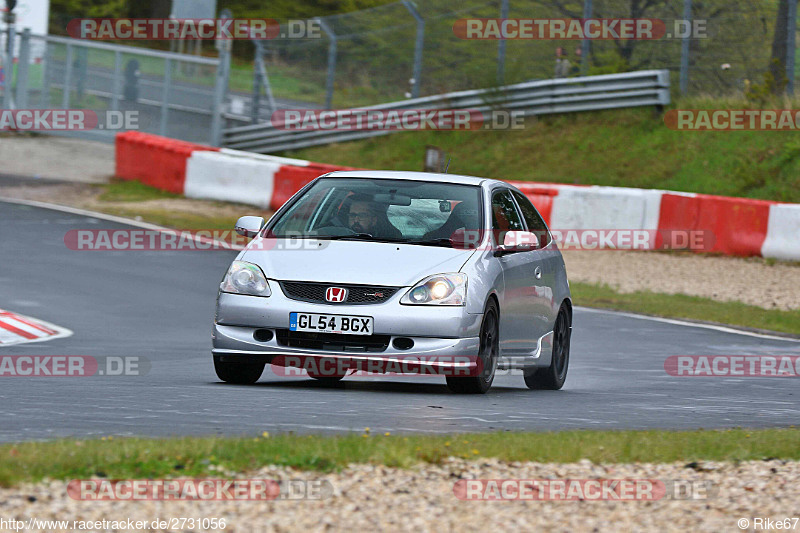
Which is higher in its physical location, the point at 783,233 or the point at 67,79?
the point at 67,79

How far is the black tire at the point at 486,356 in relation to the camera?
9000 mm

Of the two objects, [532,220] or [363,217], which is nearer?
[363,217]

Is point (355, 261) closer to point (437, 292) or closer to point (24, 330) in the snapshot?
point (437, 292)

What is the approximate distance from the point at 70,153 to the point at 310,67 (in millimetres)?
5859

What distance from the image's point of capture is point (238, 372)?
9320 mm

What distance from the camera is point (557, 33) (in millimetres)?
27641

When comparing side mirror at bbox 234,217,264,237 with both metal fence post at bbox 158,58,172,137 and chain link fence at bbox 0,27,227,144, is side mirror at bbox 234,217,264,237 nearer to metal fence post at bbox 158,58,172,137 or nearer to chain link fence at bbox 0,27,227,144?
chain link fence at bbox 0,27,227,144

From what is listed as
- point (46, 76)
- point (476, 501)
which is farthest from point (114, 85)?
point (476, 501)

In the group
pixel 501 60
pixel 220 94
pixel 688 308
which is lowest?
pixel 688 308

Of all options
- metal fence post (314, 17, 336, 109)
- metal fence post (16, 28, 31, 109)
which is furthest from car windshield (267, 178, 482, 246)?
metal fence post (16, 28, 31, 109)

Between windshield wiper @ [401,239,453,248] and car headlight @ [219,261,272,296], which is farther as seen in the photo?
windshield wiper @ [401,239,453,248]

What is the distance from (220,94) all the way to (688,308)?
654 inches

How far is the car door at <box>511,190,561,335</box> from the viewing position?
1018 centimetres

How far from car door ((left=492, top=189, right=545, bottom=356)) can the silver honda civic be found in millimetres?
16
